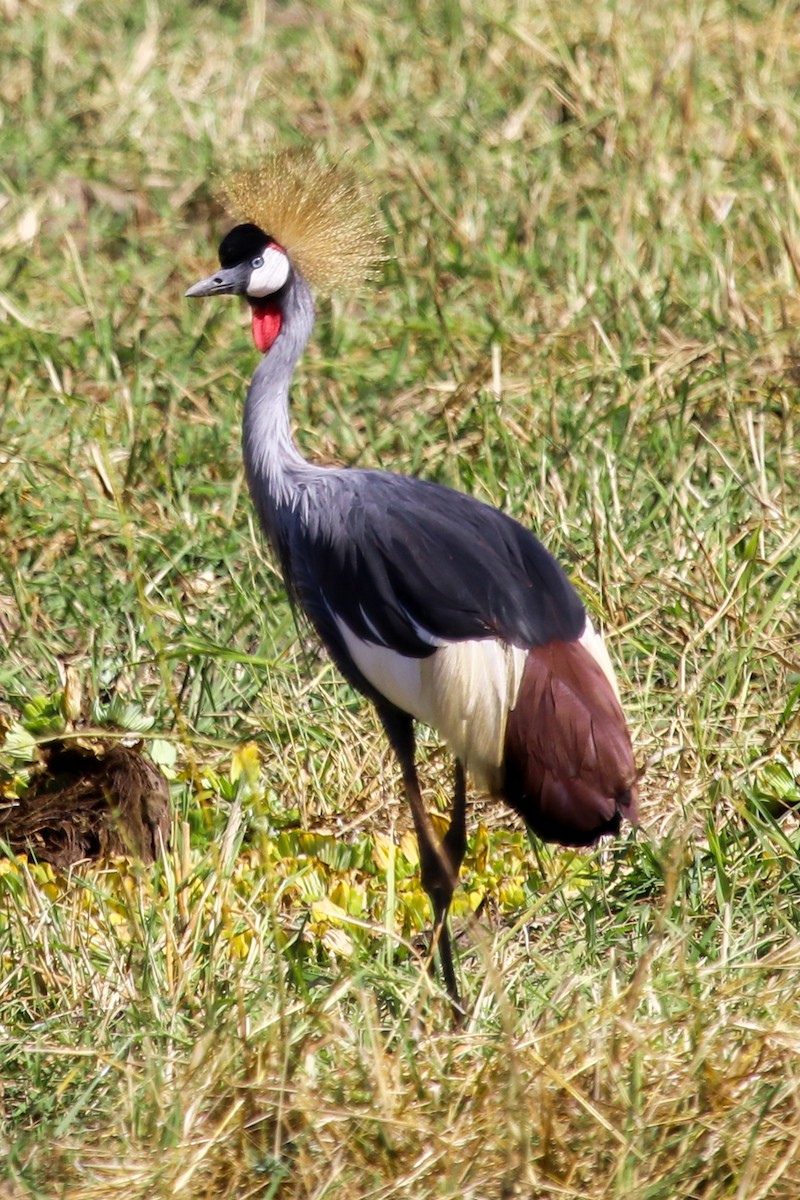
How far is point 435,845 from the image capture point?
8.27 feet

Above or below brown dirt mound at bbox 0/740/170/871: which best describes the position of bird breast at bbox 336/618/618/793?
above

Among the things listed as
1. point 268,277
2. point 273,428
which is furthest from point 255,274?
point 273,428

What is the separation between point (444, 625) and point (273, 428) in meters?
0.52

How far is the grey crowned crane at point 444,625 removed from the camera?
2.38 meters

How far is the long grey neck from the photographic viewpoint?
2740mm

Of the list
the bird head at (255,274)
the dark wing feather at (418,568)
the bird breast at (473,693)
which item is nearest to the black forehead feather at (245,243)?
the bird head at (255,274)

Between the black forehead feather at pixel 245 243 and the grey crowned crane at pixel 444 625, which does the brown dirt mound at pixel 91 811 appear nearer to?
the grey crowned crane at pixel 444 625

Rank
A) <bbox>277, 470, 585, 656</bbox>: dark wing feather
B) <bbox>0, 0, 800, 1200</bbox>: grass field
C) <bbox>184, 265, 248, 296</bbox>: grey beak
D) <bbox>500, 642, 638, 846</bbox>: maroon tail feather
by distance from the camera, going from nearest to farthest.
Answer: <bbox>0, 0, 800, 1200</bbox>: grass field < <bbox>500, 642, 638, 846</bbox>: maroon tail feather < <bbox>277, 470, 585, 656</bbox>: dark wing feather < <bbox>184, 265, 248, 296</bbox>: grey beak

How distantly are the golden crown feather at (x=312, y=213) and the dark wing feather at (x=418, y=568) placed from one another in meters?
0.46

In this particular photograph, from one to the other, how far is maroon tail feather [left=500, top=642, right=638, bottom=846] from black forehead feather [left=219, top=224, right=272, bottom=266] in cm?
91

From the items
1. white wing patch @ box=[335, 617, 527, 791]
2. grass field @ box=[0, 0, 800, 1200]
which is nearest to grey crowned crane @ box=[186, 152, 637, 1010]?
white wing patch @ box=[335, 617, 527, 791]

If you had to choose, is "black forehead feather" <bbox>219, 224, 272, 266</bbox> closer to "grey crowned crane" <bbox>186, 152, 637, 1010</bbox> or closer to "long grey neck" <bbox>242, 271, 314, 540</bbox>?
"grey crowned crane" <bbox>186, 152, 637, 1010</bbox>

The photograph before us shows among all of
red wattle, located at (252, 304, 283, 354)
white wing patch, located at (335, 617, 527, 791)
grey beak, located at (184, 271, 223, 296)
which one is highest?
grey beak, located at (184, 271, 223, 296)

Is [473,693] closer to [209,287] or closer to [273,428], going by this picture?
[273,428]
